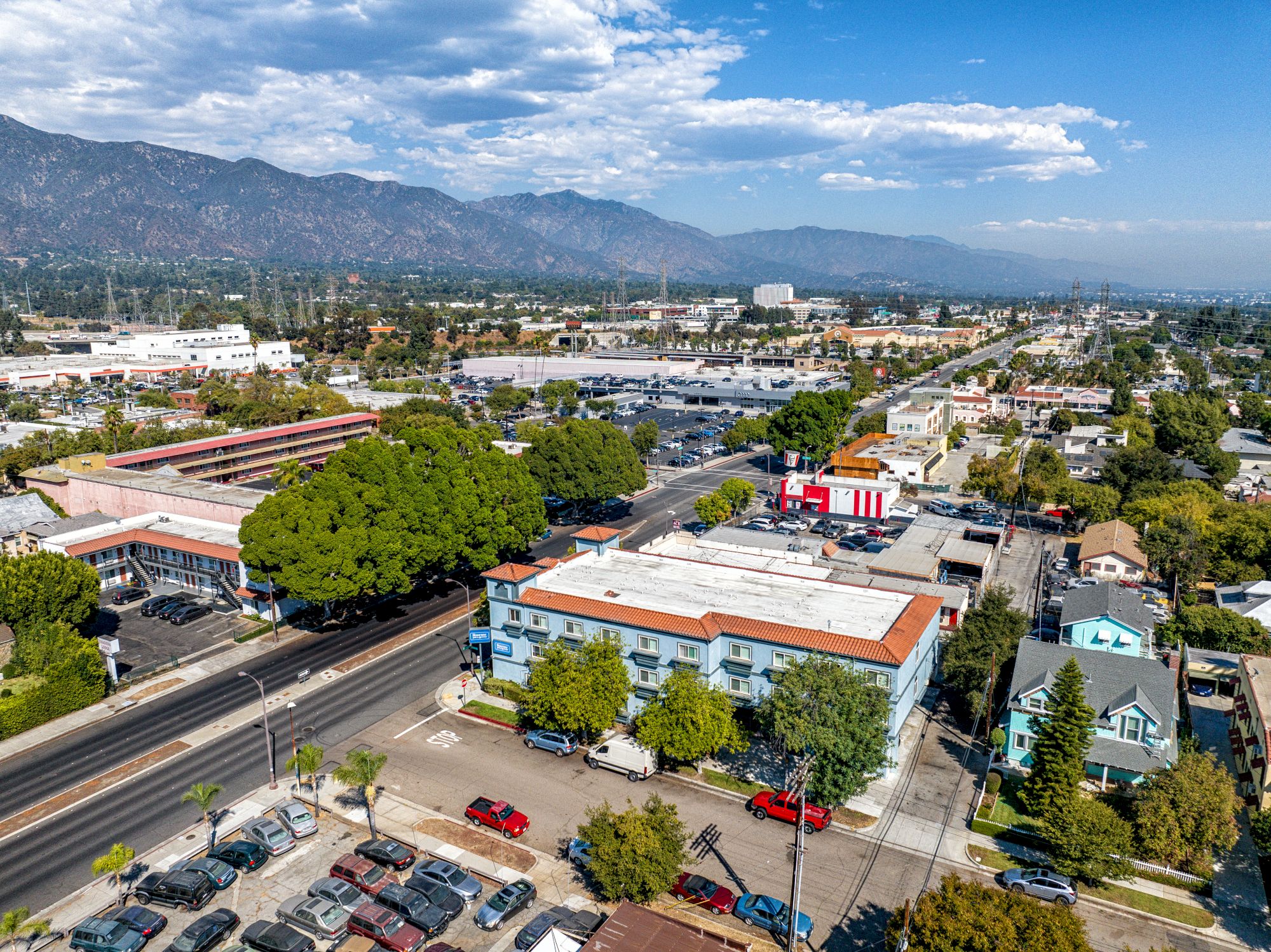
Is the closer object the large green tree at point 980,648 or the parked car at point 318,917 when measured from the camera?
the parked car at point 318,917

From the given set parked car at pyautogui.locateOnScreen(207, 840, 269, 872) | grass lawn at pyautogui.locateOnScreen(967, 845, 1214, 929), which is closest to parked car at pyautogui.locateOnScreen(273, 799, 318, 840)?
parked car at pyautogui.locateOnScreen(207, 840, 269, 872)

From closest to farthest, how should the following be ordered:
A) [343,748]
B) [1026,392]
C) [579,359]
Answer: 1. [343,748]
2. [1026,392]
3. [579,359]

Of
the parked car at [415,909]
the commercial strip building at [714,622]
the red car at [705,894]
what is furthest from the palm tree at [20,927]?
the commercial strip building at [714,622]

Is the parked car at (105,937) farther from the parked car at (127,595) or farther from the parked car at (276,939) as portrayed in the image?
the parked car at (127,595)

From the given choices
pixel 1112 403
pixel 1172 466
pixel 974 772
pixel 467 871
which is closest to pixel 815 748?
pixel 974 772

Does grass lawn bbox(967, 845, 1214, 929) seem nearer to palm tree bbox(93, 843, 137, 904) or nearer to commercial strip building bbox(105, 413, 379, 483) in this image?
palm tree bbox(93, 843, 137, 904)

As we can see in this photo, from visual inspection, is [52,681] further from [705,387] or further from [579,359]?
[579,359]
